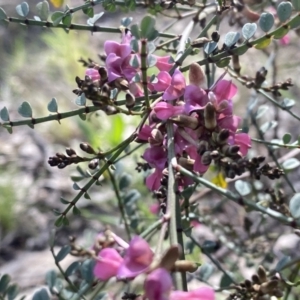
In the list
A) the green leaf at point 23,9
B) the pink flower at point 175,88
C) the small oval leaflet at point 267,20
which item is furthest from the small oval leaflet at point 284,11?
the green leaf at point 23,9

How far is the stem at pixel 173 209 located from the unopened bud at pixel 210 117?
0.04 metres

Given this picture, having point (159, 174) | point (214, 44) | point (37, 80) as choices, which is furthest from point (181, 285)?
point (37, 80)

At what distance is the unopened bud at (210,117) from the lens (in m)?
0.53

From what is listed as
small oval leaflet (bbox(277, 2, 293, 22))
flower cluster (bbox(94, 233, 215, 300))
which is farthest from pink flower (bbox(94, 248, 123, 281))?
small oval leaflet (bbox(277, 2, 293, 22))

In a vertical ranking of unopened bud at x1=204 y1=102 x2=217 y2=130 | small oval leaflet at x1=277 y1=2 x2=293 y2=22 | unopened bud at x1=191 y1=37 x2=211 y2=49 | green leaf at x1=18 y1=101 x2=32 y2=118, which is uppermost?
small oval leaflet at x1=277 y1=2 x2=293 y2=22

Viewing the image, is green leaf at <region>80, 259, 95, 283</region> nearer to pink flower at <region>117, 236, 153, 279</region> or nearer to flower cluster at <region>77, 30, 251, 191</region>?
flower cluster at <region>77, 30, 251, 191</region>

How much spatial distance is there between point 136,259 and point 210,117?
190mm

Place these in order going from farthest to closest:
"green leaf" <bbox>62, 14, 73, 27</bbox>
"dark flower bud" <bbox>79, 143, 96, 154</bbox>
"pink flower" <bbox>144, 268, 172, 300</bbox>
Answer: "green leaf" <bbox>62, 14, 73, 27</bbox> → "dark flower bud" <bbox>79, 143, 96, 154</bbox> → "pink flower" <bbox>144, 268, 172, 300</bbox>

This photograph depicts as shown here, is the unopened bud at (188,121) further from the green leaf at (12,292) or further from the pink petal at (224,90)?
the green leaf at (12,292)

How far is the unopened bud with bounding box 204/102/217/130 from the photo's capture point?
0.53 meters

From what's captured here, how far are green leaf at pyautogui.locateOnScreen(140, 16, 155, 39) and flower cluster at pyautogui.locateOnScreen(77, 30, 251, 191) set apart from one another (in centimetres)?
1

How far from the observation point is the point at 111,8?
0.74m

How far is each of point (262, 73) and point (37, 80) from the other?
9.38 ft

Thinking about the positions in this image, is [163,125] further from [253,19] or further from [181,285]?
[253,19]
